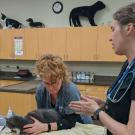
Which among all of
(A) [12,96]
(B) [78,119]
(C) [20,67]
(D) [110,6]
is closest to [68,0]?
(D) [110,6]

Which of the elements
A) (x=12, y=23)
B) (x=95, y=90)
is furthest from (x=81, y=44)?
(x=12, y=23)

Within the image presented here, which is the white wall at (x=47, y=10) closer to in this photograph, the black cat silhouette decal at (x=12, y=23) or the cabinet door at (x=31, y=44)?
the black cat silhouette decal at (x=12, y=23)

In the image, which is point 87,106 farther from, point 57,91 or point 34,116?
point 57,91

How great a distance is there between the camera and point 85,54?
17.4 ft

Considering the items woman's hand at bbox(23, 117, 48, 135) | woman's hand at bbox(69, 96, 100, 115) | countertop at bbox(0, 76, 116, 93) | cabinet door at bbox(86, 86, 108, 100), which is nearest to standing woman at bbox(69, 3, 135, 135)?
woman's hand at bbox(69, 96, 100, 115)

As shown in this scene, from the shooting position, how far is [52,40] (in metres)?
5.50

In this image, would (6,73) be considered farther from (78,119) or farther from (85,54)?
(78,119)

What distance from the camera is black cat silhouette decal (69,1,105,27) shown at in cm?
541

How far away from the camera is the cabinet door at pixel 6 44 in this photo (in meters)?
5.88

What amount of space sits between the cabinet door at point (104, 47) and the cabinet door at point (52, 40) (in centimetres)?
70

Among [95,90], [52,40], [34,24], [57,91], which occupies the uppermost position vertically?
[34,24]

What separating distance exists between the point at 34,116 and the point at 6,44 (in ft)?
13.3

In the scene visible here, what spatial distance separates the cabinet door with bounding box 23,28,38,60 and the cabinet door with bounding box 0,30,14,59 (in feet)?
1.20

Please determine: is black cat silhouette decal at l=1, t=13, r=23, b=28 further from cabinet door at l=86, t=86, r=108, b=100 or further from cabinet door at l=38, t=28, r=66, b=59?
cabinet door at l=86, t=86, r=108, b=100
